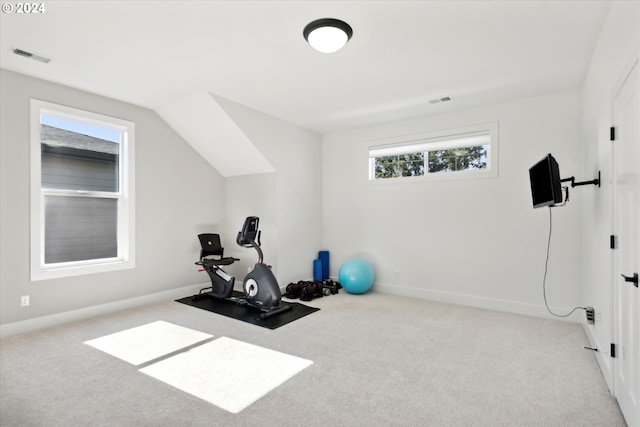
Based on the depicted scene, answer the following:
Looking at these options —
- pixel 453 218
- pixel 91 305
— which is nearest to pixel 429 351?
pixel 453 218

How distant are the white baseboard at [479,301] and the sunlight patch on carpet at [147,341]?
2.96 meters

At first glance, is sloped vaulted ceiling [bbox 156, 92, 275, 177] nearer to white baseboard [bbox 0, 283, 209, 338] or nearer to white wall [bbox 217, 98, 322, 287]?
white wall [bbox 217, 98, 322, 287]

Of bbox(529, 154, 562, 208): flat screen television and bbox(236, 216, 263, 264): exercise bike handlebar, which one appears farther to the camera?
bbox(236, 216, 263, 264): exercise bike handlebar

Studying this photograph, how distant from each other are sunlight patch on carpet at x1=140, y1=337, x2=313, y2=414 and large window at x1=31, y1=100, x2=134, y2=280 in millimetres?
2142

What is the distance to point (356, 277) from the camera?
5055mm

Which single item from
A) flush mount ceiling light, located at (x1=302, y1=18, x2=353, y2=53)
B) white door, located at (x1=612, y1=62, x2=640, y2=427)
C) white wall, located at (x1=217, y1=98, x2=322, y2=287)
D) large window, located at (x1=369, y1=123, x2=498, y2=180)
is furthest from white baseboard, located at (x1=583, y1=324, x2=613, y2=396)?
white wall, located at (x1=217, y1=98, x2=322, y2=287)

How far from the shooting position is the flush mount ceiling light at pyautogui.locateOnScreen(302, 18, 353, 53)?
2.56m

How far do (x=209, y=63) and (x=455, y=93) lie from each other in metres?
2.89

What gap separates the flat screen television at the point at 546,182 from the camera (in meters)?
2.82

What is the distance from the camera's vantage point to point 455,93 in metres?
4.09

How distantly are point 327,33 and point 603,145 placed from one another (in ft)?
7.73

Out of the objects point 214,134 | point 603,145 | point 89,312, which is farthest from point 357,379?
point 214,134

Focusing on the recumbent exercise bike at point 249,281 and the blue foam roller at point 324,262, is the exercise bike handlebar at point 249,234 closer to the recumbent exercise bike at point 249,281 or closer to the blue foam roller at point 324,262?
the recumbent exercise bike at point 249,281

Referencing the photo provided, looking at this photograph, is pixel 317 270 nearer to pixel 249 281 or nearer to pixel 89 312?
pixel 249 281
